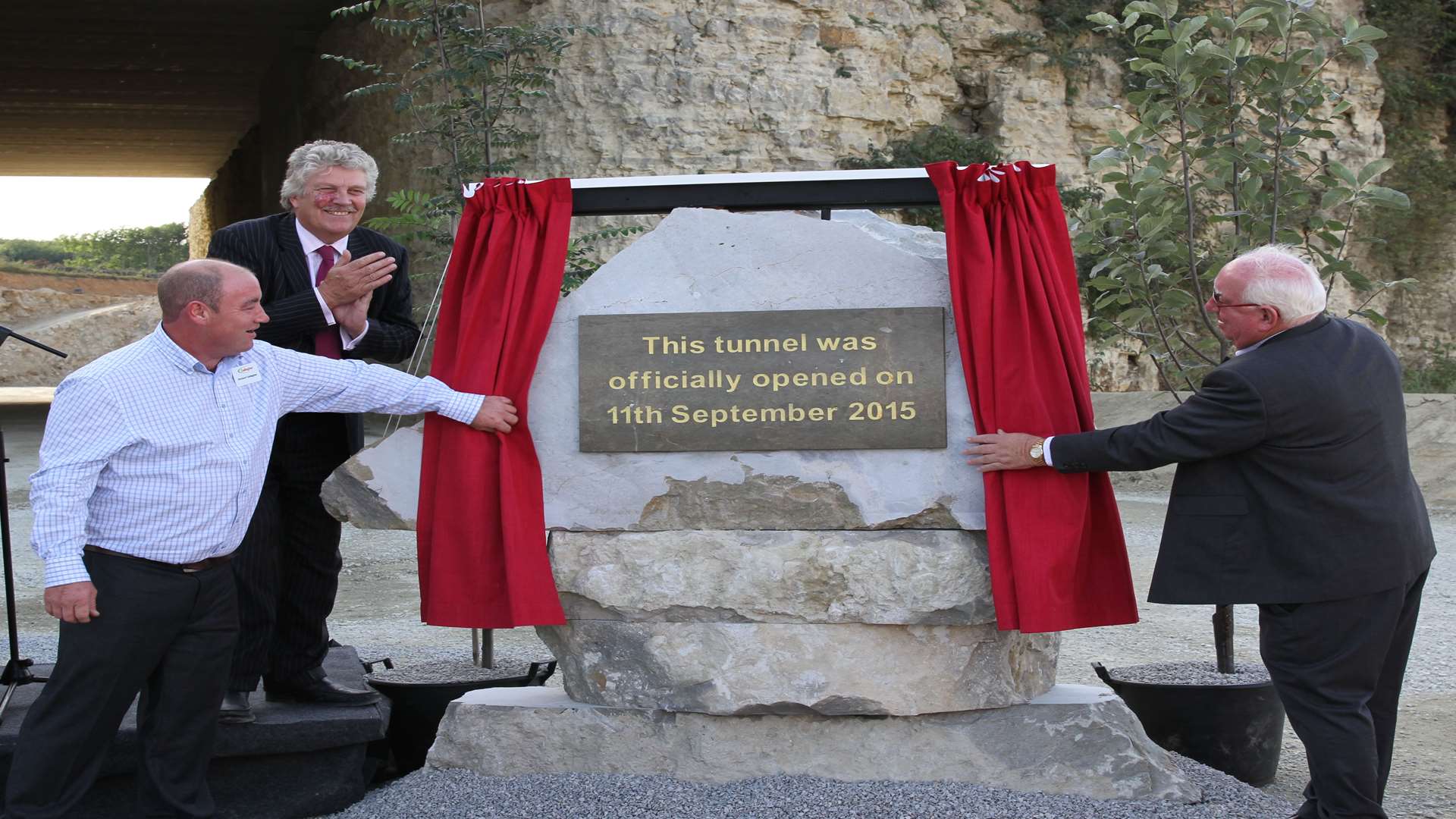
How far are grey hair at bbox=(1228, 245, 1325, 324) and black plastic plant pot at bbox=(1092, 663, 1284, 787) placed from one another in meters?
1.38

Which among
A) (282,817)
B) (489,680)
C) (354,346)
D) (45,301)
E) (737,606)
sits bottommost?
(282,817)

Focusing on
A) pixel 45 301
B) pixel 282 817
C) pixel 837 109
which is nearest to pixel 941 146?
pixel 837 109

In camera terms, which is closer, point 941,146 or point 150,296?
point 941,146

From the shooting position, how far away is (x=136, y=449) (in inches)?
111

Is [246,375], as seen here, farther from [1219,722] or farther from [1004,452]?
[1219,722]

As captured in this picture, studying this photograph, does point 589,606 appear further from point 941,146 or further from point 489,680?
point 941,146

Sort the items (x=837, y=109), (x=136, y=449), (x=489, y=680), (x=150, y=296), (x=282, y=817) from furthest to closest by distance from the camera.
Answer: (x=150, y=296), (x=837, y=109), (x=489, y=680), (x=282, y=817), (x=136, y=449)

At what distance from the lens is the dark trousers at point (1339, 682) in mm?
2873

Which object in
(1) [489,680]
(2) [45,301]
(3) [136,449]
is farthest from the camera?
(2) [45,301]

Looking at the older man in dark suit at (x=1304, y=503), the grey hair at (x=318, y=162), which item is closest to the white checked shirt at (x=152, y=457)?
the grey hair at (x=318, y=162)

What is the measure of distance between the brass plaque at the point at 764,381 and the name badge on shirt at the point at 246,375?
834 mm

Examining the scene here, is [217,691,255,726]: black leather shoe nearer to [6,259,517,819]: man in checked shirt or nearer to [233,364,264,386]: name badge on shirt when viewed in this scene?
[6,259,517,819]: man in checked shirt

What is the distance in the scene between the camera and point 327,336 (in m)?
3.55

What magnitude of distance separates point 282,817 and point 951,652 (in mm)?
1908
